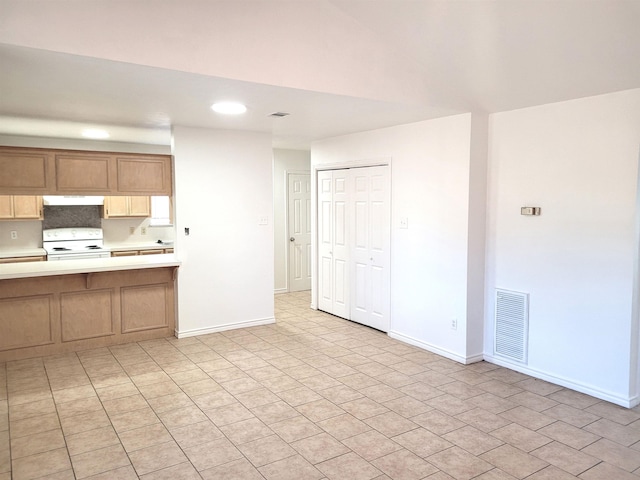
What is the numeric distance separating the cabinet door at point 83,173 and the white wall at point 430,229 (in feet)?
9.87

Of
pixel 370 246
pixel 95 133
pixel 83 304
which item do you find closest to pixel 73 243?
pixel 95 133

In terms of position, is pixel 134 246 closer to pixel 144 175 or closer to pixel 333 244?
pixel 144 175

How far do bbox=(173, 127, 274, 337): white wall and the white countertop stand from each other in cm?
31

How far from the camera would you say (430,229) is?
466 cm

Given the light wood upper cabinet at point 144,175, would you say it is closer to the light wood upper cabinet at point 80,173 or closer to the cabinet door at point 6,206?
the light wood upper cabinet at point 80,173

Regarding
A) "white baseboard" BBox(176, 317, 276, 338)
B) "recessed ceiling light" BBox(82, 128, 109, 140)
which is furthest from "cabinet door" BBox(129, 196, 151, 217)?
"white baseboard" BBox(176, 317, 276, 338)

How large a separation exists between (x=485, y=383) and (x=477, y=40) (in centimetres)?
278

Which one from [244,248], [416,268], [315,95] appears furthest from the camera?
[244,248]

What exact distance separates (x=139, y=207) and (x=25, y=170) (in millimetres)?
2450

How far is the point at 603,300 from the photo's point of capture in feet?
11.6

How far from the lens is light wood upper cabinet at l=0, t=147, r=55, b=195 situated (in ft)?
14.9

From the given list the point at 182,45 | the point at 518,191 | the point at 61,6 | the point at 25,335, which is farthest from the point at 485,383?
the point at 25,335

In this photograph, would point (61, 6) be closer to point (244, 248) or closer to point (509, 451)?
point (244, 248)

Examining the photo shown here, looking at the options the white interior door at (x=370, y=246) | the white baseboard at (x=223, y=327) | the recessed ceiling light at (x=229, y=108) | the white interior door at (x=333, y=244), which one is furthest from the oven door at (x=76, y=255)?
the white interior door at (x=370, y=246)
